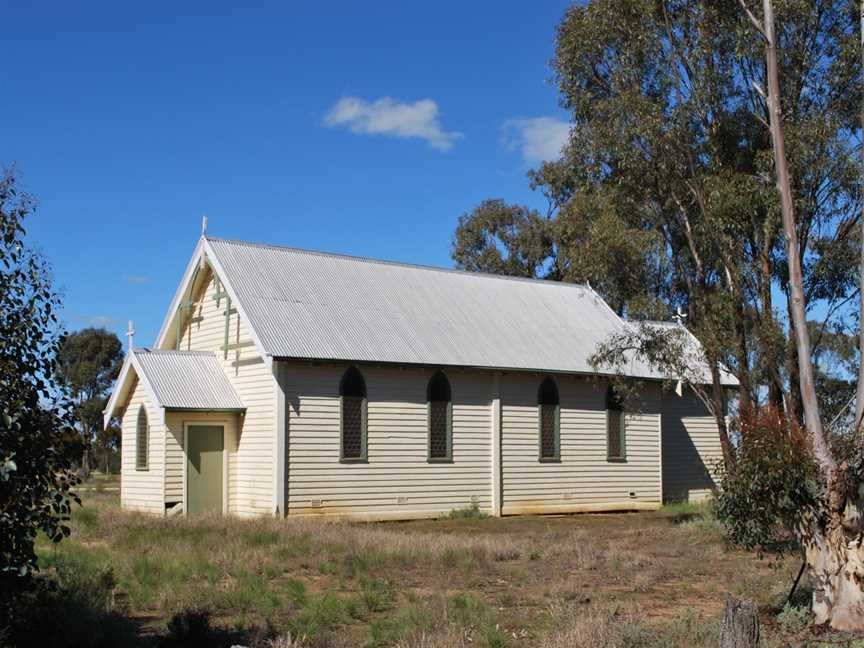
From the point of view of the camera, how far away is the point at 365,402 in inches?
1053

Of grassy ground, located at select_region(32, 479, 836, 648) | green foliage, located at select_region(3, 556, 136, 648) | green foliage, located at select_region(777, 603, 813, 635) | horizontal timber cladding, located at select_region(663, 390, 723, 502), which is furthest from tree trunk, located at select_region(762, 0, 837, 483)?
horizontal timber cladding, located at select_region(663, 390, 723, 502)

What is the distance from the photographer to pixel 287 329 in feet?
85.8

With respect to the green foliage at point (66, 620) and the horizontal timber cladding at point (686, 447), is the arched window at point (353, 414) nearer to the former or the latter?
the horizontal timber cladding at point (686, 447)

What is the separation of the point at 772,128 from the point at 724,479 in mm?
4596

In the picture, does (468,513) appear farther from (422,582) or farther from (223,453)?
(422,582)

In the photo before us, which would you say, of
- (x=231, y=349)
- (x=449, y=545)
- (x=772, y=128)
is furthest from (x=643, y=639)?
(x=231, y=349)

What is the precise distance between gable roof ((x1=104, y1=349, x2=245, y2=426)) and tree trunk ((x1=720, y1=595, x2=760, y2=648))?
18684mm

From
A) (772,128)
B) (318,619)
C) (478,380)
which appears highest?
(772,128)

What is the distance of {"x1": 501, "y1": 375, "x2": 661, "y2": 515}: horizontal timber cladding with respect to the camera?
29609mm

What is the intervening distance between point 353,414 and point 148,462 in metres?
5.64

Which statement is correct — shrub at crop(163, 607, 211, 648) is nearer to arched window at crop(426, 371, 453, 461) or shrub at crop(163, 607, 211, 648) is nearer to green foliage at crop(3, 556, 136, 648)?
green foliage at crop(3, 556, 136, 648)

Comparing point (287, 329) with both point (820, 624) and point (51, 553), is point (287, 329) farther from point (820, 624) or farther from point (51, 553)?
point (820, 624)

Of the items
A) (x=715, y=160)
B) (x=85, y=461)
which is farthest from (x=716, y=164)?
(x=85, y=461)

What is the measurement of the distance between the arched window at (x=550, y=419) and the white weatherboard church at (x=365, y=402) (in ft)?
0.20
